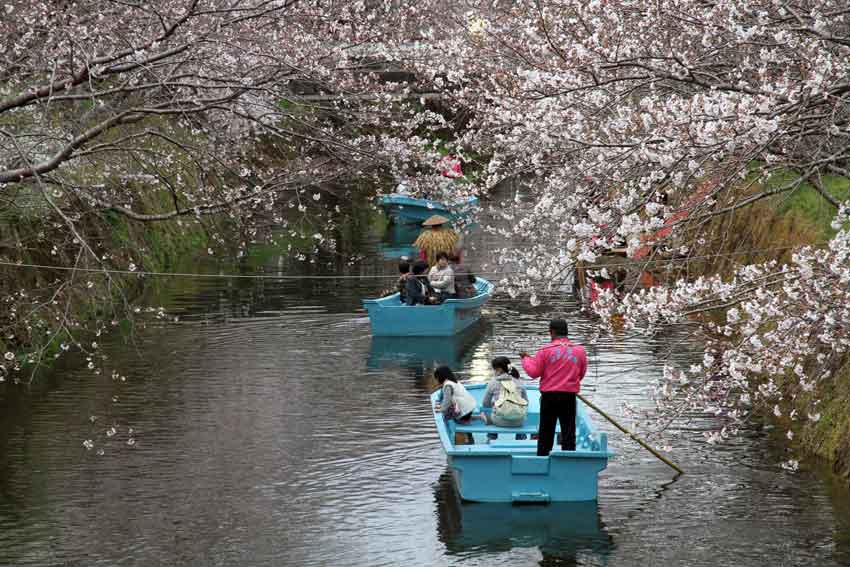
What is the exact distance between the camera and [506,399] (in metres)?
13.6

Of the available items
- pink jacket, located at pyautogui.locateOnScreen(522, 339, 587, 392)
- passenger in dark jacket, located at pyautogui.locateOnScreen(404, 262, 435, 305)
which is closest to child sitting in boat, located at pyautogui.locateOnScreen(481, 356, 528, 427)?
pink jacket, located at pyautogui.locateOnScreen(522, 339, 587, 392)

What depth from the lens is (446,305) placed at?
70.5ft

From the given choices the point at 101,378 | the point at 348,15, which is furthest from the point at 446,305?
the point at 348,15

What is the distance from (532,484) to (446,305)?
9.47m

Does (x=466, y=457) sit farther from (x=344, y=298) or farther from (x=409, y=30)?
(x=344, y=298)

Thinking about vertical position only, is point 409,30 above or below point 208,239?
above

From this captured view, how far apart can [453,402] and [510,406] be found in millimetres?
666

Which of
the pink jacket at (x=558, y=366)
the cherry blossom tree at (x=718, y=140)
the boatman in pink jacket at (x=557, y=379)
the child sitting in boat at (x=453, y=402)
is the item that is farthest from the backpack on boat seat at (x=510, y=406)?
the cherry blossom tree at (x=718, y=140)

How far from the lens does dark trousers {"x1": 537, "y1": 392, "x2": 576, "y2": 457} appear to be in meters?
12.2

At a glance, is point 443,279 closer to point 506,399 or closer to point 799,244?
point 799,244

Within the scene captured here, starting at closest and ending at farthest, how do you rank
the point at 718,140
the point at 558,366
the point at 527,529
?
1. the point at 718,140
2. the point at 527,529
3. the point at 558,366

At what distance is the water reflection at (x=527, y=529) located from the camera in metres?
11.1

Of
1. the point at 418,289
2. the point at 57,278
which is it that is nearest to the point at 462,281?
the point at 418,289

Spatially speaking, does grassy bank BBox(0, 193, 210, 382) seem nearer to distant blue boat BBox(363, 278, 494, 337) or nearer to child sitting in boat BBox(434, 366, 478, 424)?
distant blue boat BBox(363, 278, 494, 337)
